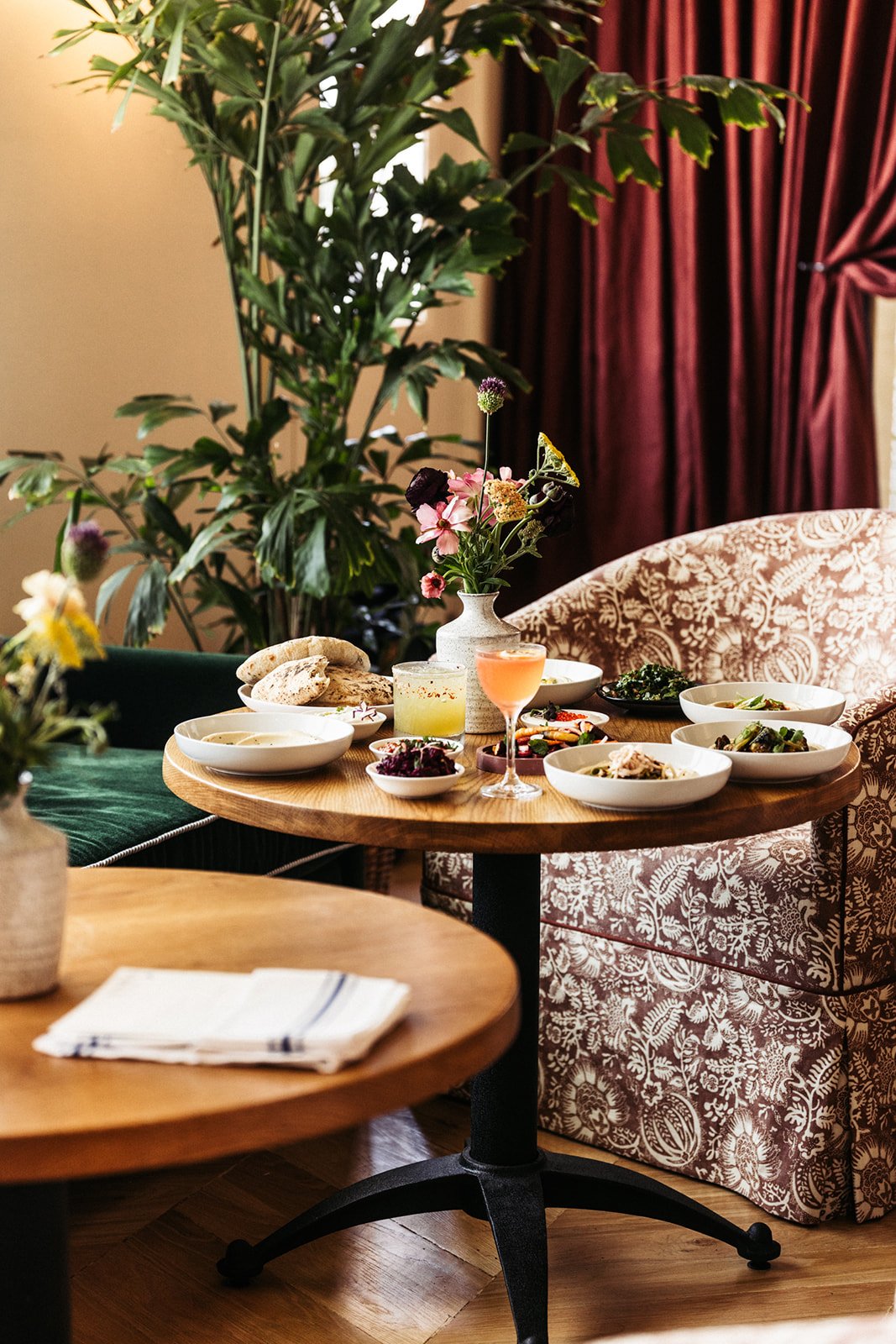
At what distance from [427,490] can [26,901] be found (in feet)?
3.34

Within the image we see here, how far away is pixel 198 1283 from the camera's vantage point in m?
1.77

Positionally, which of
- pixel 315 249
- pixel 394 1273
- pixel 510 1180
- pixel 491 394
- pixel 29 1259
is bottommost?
pixel 394 1273

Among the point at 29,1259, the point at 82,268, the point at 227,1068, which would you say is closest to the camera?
the point at 227,1068

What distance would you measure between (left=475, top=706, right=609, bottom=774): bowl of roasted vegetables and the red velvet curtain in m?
2.19

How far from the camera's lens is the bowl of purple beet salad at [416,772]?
1439 millimetres

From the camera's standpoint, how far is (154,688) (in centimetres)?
268

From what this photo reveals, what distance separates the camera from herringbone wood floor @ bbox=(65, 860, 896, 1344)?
1683 mm

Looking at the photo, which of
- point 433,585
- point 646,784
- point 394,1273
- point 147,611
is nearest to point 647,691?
point 433,585

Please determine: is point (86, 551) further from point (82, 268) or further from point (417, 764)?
point (82, 268)

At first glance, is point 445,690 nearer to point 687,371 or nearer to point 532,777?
point 532,777

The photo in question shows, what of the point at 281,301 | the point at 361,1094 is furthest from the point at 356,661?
the point at 281,301

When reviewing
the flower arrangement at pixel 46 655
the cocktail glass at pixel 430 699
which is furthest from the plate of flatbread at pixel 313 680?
the flower arrangement at pixel 46 655

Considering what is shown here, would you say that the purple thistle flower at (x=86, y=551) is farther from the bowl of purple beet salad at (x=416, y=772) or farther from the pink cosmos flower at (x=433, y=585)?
the pink cosmos flower at (x=433, y=585)

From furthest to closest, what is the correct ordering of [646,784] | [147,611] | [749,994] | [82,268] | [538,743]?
1. [82,268]
2. [147,611]
3. [749,994]
4. [538,743]
5. [646,784]
